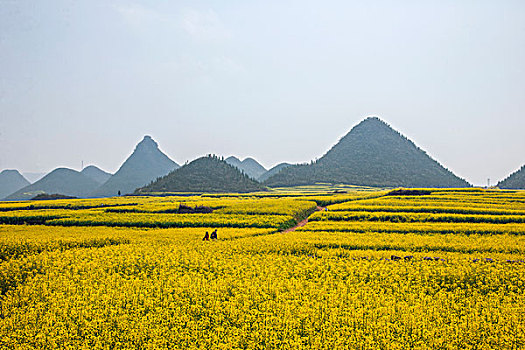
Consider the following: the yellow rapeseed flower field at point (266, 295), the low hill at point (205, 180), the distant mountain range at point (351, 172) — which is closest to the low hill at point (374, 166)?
the distant mountain range at point (351, 172)

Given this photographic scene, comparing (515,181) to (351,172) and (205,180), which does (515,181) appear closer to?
(351,172)

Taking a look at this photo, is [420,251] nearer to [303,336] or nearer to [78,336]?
[303,336]

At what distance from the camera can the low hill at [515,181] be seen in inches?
4555

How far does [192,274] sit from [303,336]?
5.99 metres

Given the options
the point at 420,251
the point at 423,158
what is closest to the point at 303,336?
the point at 420,251

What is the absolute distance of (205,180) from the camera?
111750mm

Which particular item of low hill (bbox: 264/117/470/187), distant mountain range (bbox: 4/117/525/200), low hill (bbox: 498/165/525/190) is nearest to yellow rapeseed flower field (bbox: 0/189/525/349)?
distant mountain range (bbox: 4/117/525/200)

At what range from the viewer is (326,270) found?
13180 millimetres

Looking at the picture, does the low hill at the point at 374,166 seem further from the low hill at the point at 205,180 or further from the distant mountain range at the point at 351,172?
the low hill at the point at 205,180

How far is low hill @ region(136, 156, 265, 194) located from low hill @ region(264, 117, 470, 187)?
2361cm

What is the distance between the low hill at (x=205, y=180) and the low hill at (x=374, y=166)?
2361 centimetres

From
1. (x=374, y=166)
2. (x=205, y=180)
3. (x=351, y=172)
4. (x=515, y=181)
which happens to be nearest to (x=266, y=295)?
(x=205, y=180)

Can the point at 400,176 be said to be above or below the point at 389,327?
above

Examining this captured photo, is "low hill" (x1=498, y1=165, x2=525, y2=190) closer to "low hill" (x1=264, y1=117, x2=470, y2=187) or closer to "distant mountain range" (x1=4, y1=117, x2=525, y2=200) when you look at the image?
"distant mountain range" (x1=4, y1=117, x2=525, y2=200)
